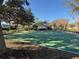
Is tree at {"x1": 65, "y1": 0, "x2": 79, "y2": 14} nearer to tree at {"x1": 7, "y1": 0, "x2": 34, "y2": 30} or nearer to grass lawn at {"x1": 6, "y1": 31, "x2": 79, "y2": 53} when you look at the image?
grass lawn at {"x1": 6, "y1": 31, "x2": 79, "y2": 53}

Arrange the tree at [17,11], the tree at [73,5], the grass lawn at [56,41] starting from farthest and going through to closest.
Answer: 1. the tree at [73,5]
2. the grass lawn at [56,41]
3. the tree at [17,11]

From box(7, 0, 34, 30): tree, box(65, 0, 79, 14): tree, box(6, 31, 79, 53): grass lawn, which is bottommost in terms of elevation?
box(6, 31, 79, 53): grass lawn

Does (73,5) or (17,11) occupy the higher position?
(73,5)

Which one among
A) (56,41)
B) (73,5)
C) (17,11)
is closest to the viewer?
(17,11)

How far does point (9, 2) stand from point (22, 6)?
78cm

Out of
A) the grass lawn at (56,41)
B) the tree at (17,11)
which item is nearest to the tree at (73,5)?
the grass lawn at (56,41)

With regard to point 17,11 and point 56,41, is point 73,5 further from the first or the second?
point 17,11

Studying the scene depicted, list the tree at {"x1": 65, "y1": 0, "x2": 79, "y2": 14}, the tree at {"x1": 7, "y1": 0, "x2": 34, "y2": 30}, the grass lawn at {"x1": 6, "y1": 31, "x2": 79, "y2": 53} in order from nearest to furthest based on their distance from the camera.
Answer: the tree at {"x1": 7, "y1": 0, "x2": 34, "y2": 30}, the grass lawn at {"x1": 6, "y1": 31, "x2": 79, "y2": 53}, the tree at {"x1": 65, "y1": 0, "x2": 79, "y2": 14}

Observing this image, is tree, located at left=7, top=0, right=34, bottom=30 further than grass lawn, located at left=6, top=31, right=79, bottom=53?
No

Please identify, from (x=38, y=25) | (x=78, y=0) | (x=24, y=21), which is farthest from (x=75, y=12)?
(x=38, y=25)

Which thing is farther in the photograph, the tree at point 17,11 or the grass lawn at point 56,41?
the grass lawn at point 56,41

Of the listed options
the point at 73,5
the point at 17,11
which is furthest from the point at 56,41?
the point at 17,11

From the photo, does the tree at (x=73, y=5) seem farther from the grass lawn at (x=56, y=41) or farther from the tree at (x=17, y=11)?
the tree at (x=17, y=11)

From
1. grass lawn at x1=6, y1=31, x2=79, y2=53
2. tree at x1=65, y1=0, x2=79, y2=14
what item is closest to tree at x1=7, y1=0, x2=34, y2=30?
grass lawn at x1=6, y1=31, x2=79, y2=53
